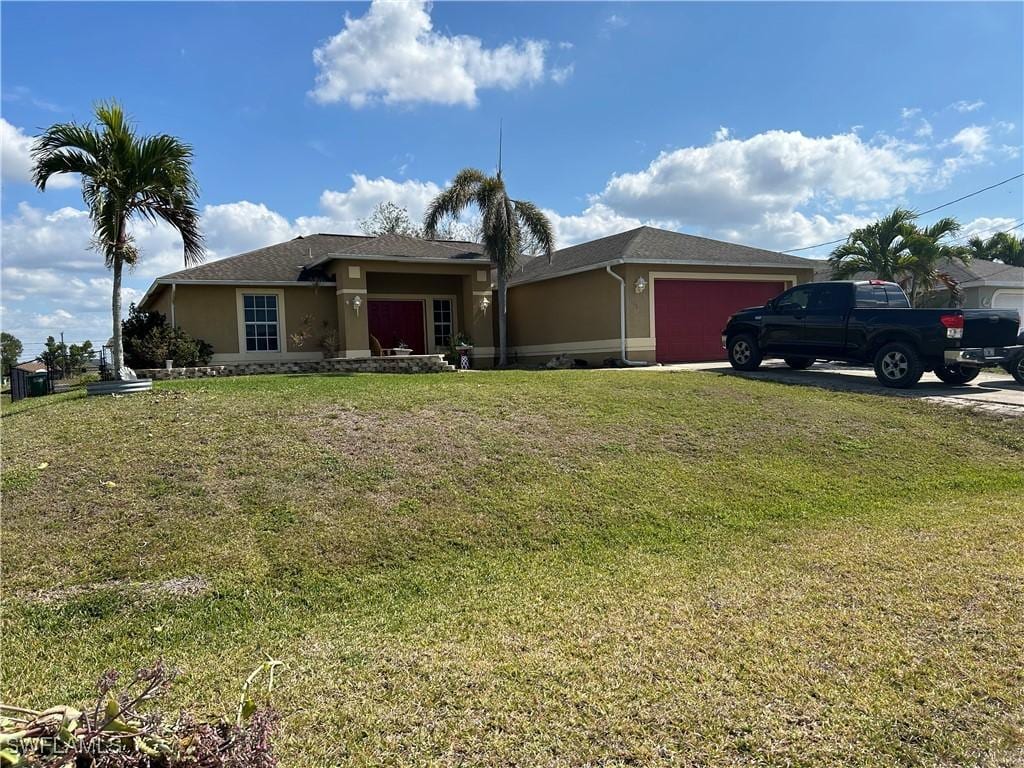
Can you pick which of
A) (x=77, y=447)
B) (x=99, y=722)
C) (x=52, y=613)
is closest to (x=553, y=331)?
(x=77, y=447)

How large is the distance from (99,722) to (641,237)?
1883 centimetres

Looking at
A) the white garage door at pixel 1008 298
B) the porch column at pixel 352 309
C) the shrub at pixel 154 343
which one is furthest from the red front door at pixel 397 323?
the white garage door at pixel 1008 298

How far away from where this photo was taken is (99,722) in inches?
57.7

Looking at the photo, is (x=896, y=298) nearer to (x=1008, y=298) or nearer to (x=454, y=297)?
(x=454, y=297)

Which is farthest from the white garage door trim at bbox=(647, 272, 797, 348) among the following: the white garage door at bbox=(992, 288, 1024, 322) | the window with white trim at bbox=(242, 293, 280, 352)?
the white garage door at bbox=(992, 288, 1024, 322)

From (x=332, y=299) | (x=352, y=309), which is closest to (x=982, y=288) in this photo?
(x=352, y=309)

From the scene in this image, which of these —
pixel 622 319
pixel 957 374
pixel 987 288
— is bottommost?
pixel 957 374

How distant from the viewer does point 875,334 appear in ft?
39.4

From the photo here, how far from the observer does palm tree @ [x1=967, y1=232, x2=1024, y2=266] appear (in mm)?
33531

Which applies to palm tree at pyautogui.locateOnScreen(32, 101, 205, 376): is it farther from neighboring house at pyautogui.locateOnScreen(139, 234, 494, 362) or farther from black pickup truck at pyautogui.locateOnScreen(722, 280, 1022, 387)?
black pickup truck at pyautogui.locateOnScreen(722, 280, 1022, 387)

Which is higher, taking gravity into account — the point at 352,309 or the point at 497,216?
the point at 497,216

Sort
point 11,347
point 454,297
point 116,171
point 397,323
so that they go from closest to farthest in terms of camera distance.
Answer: point 116,171 → point 397,323 → point 454,297 → point 11,347

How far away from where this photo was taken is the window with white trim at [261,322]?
17656 mm

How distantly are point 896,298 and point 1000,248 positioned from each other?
2838 cm
